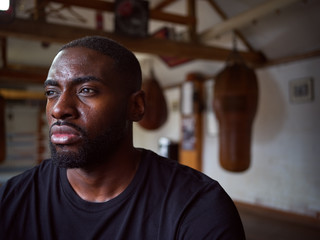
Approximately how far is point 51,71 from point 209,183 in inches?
26.1

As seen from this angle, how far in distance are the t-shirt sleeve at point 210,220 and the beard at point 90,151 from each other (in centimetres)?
33

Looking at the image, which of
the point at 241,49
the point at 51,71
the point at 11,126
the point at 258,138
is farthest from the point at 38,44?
the point at 51,71

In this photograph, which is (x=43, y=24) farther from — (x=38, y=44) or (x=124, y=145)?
(x=38, y=44)

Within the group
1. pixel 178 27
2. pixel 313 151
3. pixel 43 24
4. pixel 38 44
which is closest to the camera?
pixel 43 24

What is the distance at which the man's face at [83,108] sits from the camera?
947 mm

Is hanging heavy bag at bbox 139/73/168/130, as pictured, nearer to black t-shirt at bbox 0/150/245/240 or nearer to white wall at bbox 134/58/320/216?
white wall at bbox 134/58/320/216

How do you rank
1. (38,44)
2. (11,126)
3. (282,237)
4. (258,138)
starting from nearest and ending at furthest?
1. (282,237)
2. (258,138)
3. (38,44)
4. (11,126)

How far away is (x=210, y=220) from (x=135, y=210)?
242 millimetres

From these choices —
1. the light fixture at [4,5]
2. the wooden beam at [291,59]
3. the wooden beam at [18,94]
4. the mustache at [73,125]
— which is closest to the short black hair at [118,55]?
the mustache at [73,125]

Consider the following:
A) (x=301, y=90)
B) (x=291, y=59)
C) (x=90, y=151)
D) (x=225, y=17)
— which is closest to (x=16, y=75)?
(x=225, y=17)

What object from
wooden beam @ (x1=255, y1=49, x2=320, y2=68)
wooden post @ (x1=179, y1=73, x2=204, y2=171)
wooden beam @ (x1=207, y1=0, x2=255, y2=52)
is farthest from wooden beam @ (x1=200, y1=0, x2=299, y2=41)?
wooden post @ (x1=179, y1=73, x2=204, y2=171)

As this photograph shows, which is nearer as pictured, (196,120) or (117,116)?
(117,116)

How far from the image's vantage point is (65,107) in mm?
938

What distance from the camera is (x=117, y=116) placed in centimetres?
102
